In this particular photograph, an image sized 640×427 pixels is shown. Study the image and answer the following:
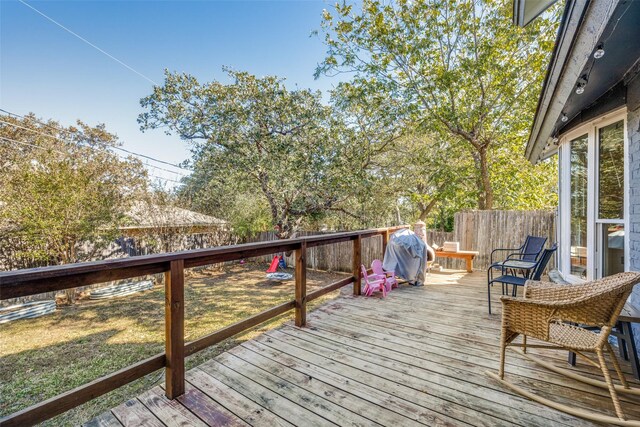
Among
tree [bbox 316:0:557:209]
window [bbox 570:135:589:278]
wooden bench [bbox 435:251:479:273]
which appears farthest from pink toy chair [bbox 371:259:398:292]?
tree [bbox 316:0:557:209]

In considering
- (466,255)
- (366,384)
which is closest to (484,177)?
(466,255)

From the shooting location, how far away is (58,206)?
6684 mm

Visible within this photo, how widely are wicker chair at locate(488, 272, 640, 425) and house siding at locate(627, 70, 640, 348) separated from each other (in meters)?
0.57

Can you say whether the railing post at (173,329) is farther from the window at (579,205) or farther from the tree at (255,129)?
the tree at (255,129)

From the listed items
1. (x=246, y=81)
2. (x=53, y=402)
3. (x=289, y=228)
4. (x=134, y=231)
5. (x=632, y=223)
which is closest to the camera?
(x=53, y=402)

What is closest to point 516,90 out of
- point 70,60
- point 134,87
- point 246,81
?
point 246,81

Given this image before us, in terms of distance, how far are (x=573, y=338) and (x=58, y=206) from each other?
9278 mm

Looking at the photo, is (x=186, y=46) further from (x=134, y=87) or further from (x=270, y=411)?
(x=270, y=411)

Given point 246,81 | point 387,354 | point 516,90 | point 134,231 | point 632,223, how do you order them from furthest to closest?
point 134,231 < point 246,81 < point 516,90 < point 387,354 < point 632,223

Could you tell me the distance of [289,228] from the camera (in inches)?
411

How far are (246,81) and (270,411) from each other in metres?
8.83

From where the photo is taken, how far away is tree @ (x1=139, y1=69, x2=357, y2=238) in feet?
27.9

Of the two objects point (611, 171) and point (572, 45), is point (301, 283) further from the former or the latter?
point (611, 171)

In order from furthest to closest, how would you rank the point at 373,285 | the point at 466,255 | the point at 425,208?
the point at 425,208 → the point at 466,255 → the point at 373,285
